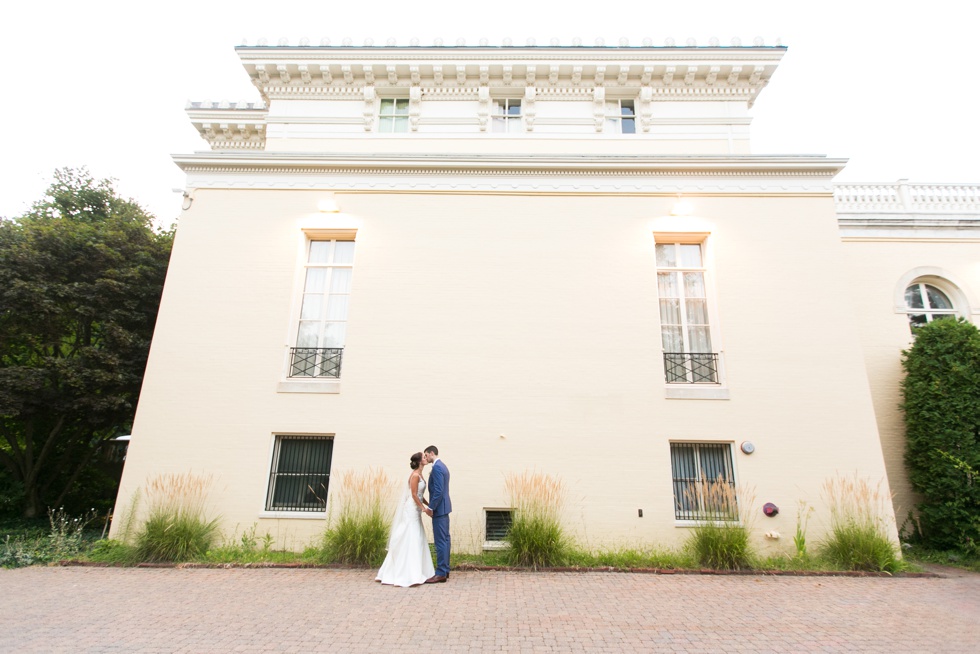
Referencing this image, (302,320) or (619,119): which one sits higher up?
(619,119)

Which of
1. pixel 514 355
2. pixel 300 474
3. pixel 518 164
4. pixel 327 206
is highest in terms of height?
pixel 518 164

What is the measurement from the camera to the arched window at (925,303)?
34.1 ft

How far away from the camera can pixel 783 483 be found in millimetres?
7766

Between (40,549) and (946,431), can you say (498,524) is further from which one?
(946,431)

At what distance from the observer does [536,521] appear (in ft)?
23.1

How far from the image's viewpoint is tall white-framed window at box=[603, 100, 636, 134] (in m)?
10.7

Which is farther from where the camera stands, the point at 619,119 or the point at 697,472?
the point at 619,119

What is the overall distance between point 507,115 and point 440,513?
859cm

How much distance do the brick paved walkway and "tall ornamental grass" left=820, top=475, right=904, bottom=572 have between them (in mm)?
439

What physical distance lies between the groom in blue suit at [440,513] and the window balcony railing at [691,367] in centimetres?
445

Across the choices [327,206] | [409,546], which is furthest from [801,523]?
[327,206]

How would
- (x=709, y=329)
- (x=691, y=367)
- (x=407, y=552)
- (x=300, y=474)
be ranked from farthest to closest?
1. (x=709, y=329)
2. (x=691, y=367)
3. (x=300, y=474)
4. (x=407, y=552)

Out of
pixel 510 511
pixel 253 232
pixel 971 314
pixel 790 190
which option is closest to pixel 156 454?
pixel 253 232

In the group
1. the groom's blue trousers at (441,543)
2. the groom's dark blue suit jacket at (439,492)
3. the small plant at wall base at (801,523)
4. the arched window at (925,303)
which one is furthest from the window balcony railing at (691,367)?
the arched window at (925,303)
